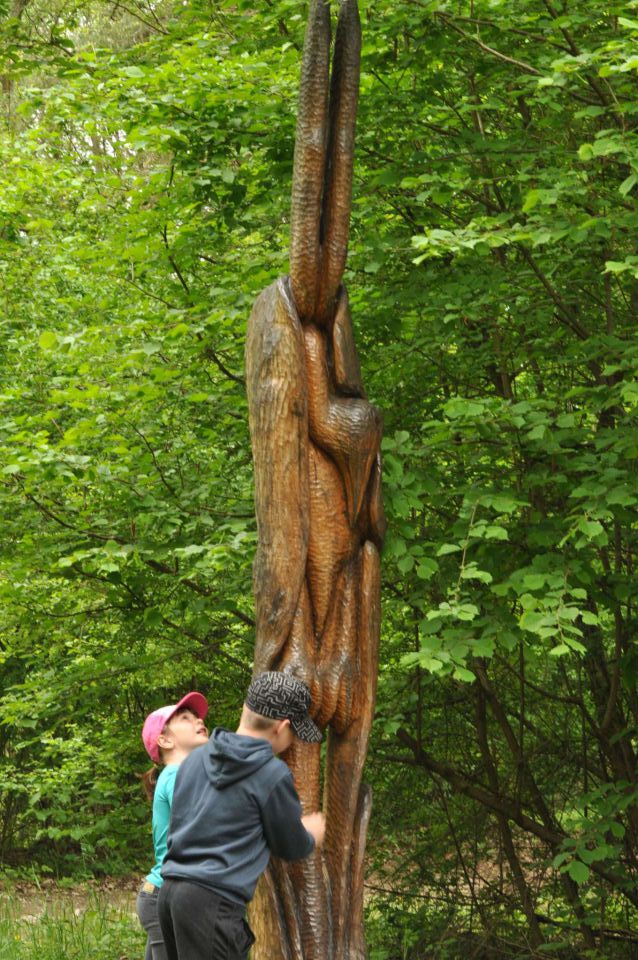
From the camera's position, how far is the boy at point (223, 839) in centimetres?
313

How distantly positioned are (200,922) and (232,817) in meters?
0.30

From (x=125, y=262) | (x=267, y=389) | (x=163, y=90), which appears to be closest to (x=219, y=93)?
(x=163, y=90)

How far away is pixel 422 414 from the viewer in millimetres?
6445

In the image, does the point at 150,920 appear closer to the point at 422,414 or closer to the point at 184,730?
the point at 184,730

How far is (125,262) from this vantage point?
22.9 feet

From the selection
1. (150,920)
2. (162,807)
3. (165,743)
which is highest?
(165,743)

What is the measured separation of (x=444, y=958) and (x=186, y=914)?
4474mm

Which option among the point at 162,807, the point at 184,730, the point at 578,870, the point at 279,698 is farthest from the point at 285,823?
the point at 578,870

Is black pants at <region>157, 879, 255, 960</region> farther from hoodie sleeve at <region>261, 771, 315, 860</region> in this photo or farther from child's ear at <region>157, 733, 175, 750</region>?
child's ear at <region>157, 733, 175, 750</region>

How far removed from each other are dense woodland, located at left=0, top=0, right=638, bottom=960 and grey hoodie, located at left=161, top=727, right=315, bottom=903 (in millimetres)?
1342

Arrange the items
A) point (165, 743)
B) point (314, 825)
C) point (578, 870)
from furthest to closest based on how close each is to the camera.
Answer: point (578, 870)
point (165, 743)
point (314, 825)

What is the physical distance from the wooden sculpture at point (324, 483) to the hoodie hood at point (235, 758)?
38.5 inches

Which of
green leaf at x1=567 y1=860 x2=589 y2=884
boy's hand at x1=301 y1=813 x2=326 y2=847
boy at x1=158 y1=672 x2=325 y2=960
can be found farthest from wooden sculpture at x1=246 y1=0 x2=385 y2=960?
green leaf at x1=567 y1=860 x2=589 y2=884

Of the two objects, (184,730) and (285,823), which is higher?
(184,730)
